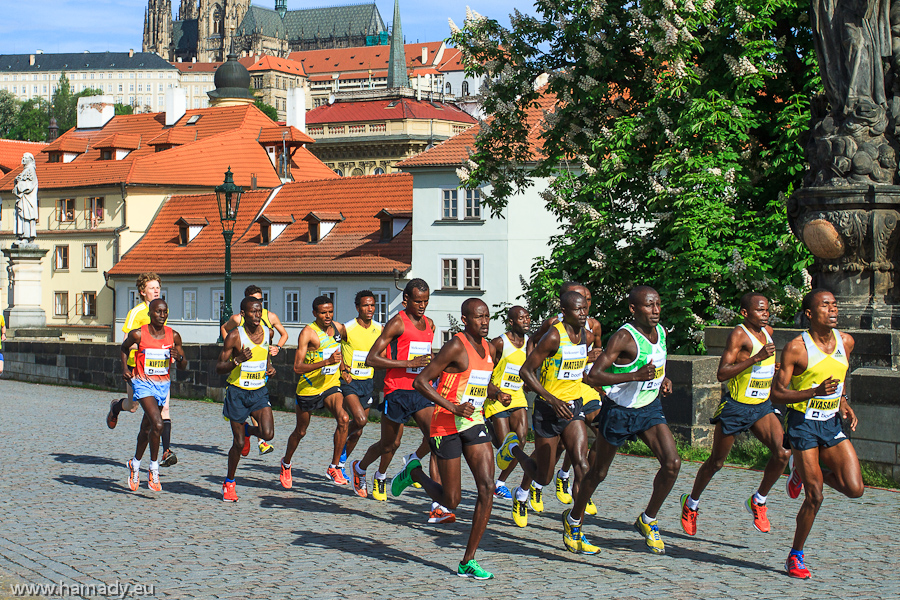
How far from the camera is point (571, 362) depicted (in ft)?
29.5

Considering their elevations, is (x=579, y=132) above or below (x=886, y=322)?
above

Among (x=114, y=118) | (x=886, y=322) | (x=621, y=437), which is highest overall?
(x=114, y=118)

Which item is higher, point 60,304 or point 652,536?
point 60,304

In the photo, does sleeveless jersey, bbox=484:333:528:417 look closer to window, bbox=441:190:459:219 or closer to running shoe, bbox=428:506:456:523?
running shoe, bbox=428:506:456:523

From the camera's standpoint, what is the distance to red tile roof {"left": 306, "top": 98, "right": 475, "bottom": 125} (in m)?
107

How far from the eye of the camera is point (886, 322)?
1281 cm

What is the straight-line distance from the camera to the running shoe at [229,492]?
1040 cm

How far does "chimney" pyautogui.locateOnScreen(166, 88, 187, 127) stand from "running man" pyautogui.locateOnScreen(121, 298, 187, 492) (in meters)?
66.3

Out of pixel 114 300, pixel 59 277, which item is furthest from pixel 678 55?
pixel 59 277

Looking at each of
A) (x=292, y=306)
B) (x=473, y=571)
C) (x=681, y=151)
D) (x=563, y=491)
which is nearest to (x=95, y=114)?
(x=292, y=306)

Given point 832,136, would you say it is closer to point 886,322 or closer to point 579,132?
point 886,322

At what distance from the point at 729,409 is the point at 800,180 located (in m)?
10.2

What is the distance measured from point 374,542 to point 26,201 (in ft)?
89.7

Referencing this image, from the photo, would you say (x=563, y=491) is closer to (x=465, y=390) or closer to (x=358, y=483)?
(x=358, y=483)
